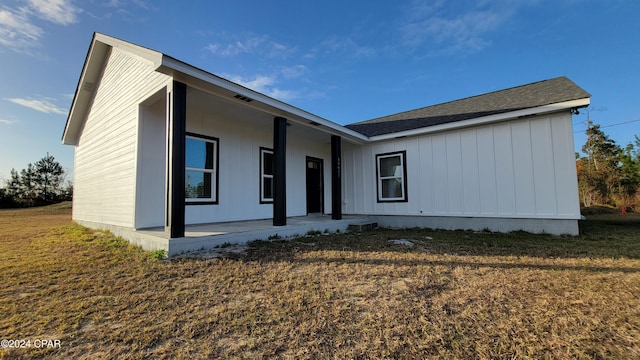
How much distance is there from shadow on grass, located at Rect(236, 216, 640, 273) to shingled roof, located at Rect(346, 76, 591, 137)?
2.96 m

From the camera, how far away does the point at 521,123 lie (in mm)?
6504

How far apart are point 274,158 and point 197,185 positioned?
74.9 inches

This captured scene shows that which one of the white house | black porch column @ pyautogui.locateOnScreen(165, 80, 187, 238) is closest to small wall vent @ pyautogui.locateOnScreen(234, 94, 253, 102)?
the white house

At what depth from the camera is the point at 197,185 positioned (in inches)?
246

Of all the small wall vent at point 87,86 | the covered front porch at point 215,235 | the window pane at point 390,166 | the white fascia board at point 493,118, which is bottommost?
the covered front porch at point 215,235

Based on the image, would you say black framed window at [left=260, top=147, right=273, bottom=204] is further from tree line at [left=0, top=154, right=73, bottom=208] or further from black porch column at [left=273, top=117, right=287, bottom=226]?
tree line at [left=0, top=154, right=73, bottom=208]

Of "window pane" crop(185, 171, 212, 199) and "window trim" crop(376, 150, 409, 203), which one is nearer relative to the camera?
"window pane" crop(185, 171, 212, 199)

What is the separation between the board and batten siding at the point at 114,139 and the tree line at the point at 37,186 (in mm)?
19418

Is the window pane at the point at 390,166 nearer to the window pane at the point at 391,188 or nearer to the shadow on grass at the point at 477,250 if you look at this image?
the window pane at the point at 391,188

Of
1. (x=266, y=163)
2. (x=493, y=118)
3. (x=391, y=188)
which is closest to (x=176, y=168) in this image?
(x=266, y=163)

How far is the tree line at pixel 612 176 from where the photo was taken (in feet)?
41.6

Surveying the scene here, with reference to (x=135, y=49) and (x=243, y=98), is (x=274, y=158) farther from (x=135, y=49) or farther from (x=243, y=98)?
(x=135, y=49)

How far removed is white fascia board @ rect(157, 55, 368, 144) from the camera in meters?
4.17

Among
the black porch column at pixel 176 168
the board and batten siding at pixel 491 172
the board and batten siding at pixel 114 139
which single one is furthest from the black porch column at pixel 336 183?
the board and batten siding at pixel 114 139
